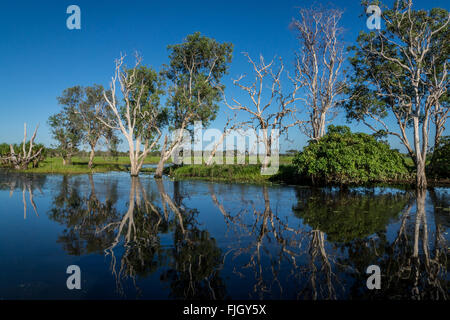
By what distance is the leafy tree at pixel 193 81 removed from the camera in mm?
27062

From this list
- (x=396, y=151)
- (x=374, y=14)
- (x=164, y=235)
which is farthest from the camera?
(x=396, y=151)

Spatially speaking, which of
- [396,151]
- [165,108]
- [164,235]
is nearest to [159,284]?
[164,235]

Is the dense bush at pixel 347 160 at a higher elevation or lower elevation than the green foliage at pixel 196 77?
lower

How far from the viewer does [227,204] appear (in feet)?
42.3

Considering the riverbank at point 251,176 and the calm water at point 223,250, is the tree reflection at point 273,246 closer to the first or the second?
the calm water at point 223,250

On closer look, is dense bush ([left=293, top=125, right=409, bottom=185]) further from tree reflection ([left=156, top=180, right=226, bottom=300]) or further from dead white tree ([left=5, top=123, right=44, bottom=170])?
dead white tree ([left=5, top=123, right=44, bottom=170])

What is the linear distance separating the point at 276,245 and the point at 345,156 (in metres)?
12.8

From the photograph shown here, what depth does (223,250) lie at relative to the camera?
21.8 ft

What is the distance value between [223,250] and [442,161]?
22625 millimetres

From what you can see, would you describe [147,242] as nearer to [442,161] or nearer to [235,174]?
[235,174]

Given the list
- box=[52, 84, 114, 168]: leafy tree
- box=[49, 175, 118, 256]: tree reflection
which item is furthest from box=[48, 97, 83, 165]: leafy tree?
box=[49, 175, 118, 256]: tree reflection

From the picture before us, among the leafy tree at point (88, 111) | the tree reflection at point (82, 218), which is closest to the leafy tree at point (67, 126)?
the leafy tree at point (88, 111)

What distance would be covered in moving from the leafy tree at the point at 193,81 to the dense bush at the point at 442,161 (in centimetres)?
1848
